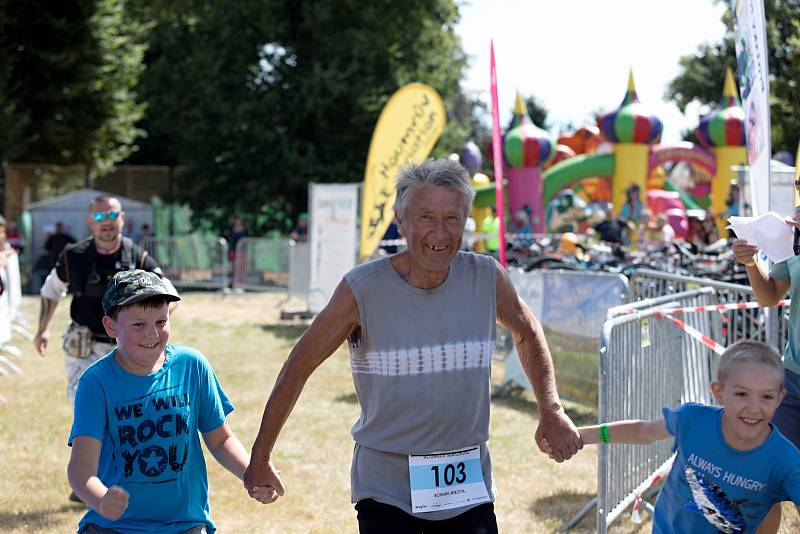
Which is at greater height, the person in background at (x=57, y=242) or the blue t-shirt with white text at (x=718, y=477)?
the person in background at (x=57, y=242)

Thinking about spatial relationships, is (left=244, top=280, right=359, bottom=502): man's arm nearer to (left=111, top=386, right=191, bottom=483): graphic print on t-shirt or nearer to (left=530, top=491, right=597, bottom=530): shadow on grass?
(left=111, top=386, right=191, bottom=483): graphic print on t-shirt

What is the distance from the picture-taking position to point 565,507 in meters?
6.06

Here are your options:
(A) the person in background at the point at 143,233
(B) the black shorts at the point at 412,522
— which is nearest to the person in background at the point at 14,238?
(A) the person in background at the point at 143,233

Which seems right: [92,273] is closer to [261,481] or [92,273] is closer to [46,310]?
[46,310]

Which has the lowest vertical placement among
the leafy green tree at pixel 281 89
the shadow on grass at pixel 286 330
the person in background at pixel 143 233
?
the shadow on grass at pixel 286 330

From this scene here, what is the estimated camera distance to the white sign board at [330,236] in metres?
15.3

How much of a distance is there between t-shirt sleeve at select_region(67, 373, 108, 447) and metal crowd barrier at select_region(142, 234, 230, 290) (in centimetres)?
1863

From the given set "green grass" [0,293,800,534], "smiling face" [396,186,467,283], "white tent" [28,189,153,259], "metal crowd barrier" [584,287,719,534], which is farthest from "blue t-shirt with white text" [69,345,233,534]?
"white tent" [28,189,153,259]

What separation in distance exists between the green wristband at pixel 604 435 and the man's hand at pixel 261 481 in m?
1.13

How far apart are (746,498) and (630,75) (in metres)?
23.8

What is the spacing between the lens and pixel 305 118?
95.3ft

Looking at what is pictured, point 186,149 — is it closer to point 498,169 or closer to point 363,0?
point 363,0

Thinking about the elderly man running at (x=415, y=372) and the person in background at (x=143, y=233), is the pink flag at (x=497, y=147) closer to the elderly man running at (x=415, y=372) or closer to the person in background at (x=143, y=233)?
the elderly man running at (x=415, y=372)

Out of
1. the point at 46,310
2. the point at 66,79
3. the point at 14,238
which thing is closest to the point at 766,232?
the point at 46,310
